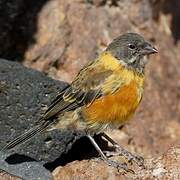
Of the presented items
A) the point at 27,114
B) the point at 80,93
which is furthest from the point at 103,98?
the point at 27,114

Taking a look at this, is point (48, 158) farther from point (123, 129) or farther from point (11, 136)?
point (123, 129)

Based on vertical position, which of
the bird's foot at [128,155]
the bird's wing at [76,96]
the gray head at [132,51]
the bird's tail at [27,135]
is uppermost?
the gray head at [132,51]

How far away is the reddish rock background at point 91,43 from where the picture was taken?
11570mm

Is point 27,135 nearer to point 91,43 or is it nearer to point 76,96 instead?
point 76,96

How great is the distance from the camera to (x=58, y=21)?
1184cm

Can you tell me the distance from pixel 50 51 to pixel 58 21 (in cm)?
58

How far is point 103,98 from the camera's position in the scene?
8.89 metres

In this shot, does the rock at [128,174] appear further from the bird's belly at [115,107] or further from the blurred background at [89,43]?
the blurred background at [89,43]

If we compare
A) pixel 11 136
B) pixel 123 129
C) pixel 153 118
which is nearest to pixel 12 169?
pixel 11 136

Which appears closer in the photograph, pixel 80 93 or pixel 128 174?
pixel 128 174

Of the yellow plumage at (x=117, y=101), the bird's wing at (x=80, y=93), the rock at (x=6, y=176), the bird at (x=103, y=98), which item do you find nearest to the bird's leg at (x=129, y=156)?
the bird at (x=103, y=98)

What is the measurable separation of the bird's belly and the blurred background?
87.7 inches

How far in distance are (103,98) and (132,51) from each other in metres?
0.78

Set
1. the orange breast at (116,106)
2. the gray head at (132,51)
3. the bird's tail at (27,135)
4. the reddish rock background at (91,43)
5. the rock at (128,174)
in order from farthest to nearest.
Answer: the reddish rock background at (91,43) → the gray head at (132,51) → the orange breast at (116,106) → the bird's tail at (27,135) → the rock at (128,174)
